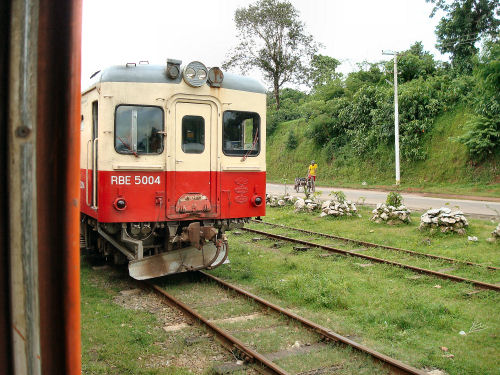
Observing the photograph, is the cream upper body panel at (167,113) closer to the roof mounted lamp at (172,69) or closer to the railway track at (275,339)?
the roof mounted lamp at (172,69)

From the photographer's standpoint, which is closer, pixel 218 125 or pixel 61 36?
pixel 61 36

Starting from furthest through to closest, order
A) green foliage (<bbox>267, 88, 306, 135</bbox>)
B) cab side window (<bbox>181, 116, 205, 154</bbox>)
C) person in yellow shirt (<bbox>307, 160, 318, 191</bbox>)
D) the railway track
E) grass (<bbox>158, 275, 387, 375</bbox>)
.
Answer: green foliage (<bbox>267, 88, 306, 135</bbox>) → person in yellow shirt (<bbox>307, 160, 318, 191</bbox>) → cab side window (<bbox>181, 116, 205, 154</bbox>) → grass (<bbox>158, 275, 387, 375</bbox>) → the railway track

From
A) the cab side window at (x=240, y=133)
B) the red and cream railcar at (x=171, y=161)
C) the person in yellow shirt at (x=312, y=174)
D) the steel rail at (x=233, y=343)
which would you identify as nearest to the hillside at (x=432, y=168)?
the person in yellow shirt at (x=312, y=174)

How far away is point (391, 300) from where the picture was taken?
676cm

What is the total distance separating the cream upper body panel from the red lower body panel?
0.13m

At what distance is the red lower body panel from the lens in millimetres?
6852

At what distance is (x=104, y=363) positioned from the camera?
16.0 feet

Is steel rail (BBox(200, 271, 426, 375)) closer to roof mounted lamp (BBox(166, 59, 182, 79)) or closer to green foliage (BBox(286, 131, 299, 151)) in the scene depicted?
roof mounted lamp (BBox(166, 59, 182, 79))

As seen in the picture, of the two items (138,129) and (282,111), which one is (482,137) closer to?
(138,129)

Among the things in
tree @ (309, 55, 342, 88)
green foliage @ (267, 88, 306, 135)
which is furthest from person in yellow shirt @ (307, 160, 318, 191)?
tree @ (309, 55, 342, 88)

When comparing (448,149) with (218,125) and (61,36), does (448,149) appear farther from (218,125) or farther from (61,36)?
(61,36)

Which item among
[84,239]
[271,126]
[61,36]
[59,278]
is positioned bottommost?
[84,239]

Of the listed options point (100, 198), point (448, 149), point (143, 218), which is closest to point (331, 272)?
point (143, 218)

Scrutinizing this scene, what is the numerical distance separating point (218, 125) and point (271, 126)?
34.0 meters
